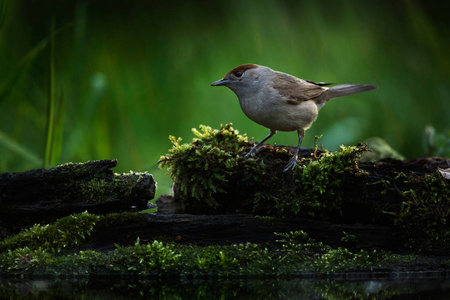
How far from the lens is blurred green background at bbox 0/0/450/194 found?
8078 mm

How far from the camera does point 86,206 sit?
14.3 feet

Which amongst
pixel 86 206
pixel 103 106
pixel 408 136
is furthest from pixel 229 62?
pixel 86 206

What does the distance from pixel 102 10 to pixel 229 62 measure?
9.82 feet

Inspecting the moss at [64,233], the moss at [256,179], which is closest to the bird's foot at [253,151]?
the moss at [256,179]

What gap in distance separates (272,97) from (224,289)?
2599 mm

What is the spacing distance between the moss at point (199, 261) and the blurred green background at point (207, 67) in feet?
12.7

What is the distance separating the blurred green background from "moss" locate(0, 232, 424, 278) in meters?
3.88

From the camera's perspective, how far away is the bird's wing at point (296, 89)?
5184 mm

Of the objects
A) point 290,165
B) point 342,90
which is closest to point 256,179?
point 290,165

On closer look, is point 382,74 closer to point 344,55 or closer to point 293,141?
point 344,55

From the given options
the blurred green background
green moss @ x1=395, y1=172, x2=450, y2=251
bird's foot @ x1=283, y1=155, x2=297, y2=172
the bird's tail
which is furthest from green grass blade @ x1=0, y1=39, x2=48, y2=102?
green moss @ x1=395, y1=172, x2=450, y2=251

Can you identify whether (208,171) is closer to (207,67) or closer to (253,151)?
(253,151)

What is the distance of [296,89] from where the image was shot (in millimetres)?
5336

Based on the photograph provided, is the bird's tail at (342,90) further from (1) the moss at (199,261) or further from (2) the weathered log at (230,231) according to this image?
(1) the moss at (199,261)
